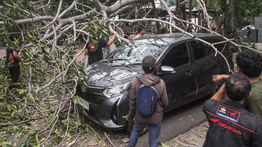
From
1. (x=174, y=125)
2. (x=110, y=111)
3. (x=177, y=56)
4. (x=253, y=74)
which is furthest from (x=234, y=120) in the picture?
(x=177, y=56)

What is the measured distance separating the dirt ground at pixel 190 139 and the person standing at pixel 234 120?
1.87 m

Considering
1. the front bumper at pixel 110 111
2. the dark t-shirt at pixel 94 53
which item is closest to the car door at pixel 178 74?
the front bumper at pixel 110 111

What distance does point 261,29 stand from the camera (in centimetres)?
2078

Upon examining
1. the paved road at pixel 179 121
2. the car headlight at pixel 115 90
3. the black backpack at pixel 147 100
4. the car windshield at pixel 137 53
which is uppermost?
the car windshield at pixel 137 53

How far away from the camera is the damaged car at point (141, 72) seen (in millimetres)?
3523

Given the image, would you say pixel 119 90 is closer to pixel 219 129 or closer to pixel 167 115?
pixel 167 115

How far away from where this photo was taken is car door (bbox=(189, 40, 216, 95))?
4609mm

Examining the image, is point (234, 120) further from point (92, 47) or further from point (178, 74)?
point (92, 47)

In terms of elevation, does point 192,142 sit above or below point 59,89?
below

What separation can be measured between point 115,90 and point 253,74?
7.09 ft

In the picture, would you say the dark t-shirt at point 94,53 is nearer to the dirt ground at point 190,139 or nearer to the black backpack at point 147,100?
the dirt ground at point 190,139

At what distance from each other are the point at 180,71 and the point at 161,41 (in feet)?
2.50

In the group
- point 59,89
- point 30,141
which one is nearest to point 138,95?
point 30,141

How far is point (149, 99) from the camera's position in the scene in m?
2.63
